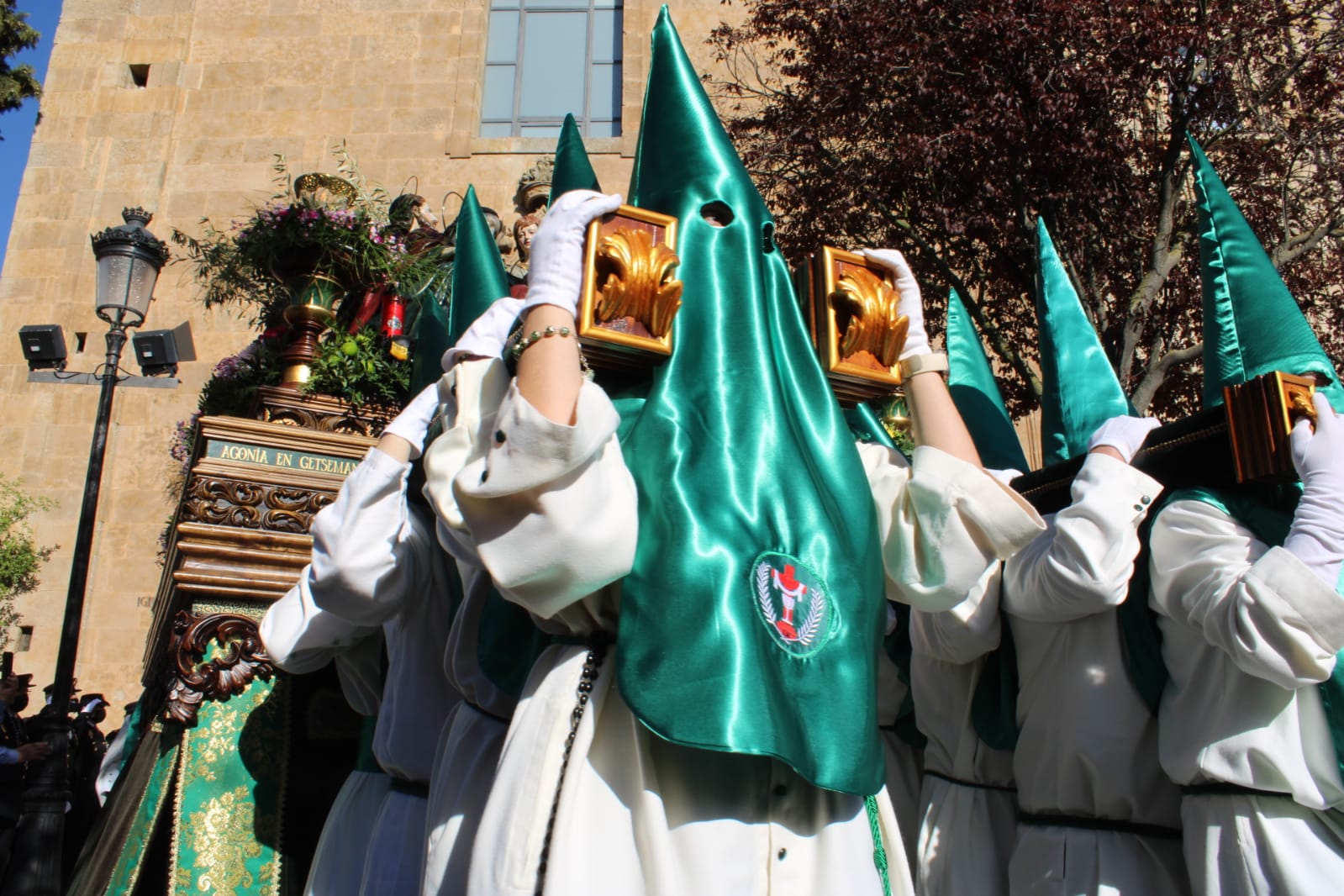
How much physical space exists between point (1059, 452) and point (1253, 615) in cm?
162

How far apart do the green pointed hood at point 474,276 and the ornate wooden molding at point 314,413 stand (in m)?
1.04

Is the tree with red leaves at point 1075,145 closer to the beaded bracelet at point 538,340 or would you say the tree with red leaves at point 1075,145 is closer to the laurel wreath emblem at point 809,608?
the laurel wreath emblem at point 809,608

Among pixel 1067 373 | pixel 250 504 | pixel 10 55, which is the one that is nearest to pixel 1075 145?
pixel 1067 373

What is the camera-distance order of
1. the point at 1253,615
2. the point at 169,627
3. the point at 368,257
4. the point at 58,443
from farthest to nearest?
the point at 58,443 → the point at 368,257 → the point at 169,627 → the point at 1253,615

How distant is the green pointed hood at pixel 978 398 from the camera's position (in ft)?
13.1

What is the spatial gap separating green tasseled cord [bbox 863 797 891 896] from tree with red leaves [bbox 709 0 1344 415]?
18.1ft

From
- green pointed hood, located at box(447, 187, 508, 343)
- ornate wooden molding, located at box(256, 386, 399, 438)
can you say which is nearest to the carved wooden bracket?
ornate wooden molding, located at box(256, 386, 399, 438)

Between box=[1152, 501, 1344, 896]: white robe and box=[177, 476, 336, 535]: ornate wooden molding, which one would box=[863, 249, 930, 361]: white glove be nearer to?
box=[1152, 501, 1344, 896]: white robe

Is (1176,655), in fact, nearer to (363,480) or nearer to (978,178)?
(363,480)

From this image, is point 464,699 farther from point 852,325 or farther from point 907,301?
point 907,301

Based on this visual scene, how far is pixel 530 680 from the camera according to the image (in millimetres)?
1768

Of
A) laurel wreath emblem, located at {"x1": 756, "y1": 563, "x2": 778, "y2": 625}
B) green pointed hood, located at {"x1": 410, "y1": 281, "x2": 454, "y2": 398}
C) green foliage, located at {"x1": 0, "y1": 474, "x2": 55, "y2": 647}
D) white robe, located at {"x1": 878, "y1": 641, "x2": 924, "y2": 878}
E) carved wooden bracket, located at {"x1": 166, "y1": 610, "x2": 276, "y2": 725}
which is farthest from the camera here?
green foliage, located at {"x1": 0, "y1": 474, "x2": 55, "y2": 647}

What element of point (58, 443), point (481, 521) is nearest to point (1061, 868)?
point (481, 521)

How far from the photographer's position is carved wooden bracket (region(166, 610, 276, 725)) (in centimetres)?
344
